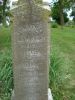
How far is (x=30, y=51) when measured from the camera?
7.29 m

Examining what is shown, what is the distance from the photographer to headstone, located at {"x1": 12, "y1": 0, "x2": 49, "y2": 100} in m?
7.15

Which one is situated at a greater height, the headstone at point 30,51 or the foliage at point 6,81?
the headstone at point 30,51

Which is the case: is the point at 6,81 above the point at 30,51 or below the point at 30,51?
below

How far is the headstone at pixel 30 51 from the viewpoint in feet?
23.5

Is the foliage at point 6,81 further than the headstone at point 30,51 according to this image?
Yes

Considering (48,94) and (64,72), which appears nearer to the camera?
(48,94)

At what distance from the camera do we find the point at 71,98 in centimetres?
920

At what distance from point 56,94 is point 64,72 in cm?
85

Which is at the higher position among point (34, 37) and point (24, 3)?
point (24, 3)

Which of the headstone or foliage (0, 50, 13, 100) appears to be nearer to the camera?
the headstone

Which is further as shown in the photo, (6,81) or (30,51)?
(6,81)

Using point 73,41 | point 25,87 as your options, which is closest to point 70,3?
point 73,41

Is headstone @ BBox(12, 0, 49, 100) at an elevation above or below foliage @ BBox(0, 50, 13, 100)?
above

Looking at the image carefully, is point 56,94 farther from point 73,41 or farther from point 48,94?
point 73,41
